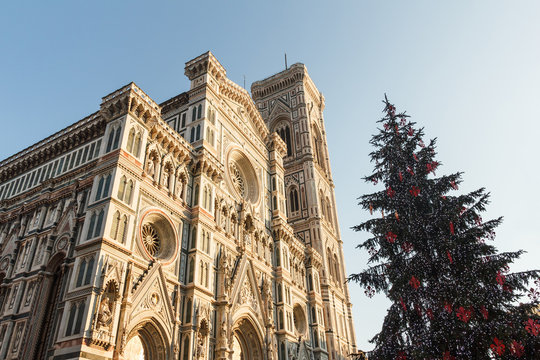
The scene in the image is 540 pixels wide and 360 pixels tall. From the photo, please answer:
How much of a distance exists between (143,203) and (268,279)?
11511 mm

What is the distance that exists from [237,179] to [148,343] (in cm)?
1482

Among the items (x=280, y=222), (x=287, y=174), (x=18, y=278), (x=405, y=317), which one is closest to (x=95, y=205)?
(x=18, y=278)

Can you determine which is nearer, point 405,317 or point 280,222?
point 405,317

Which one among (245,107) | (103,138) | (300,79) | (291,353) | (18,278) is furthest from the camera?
(300,79)

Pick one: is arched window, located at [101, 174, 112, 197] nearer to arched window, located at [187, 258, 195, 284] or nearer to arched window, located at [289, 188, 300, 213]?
arched window, located at [187, 258, 195, 284]

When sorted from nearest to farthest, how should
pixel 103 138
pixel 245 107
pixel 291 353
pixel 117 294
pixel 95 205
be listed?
pixel 117 294 < pixel 95 205 < pixel 103 138 < pixel 291 353 < pixel 245 107

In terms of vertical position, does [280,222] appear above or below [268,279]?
above

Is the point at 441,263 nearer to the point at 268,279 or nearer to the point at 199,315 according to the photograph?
the point at 199,315

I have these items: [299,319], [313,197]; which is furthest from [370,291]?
[313,197]

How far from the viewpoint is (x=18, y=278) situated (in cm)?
1862

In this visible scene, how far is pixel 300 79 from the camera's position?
181 feet

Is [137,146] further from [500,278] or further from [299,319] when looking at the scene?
[299,319]

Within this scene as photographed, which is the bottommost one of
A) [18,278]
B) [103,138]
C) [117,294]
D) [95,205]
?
[117,294]

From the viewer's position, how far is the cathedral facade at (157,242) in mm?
16225
